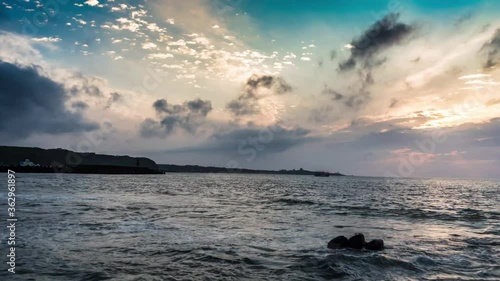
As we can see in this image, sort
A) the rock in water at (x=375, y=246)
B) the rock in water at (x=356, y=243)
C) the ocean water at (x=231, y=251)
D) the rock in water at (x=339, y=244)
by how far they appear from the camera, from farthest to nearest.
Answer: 1. the rock in water at (x=356, y=243)
2. the rock in water at (x=339, y=244)
3. the rock in water at (x=375, y=246)
4. the ocean water at (x=231, y=251)

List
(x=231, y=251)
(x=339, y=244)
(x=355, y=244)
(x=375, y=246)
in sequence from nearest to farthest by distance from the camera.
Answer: (x=231, y=251)
(x=375, y=246)
(x=339, y=244)
(x=355, y=244)

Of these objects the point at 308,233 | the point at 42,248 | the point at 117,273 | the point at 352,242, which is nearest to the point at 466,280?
the point at 352,242

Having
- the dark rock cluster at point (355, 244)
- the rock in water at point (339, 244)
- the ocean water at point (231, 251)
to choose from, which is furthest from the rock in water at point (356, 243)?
the ocean water at point (231, 251)

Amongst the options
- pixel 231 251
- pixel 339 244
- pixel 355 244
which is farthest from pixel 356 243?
pixel 231 251

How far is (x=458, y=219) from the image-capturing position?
40.5m

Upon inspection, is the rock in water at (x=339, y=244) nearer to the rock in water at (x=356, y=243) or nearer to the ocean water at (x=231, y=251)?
the rock in water at (x=356, y=243)

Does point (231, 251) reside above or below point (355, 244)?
below

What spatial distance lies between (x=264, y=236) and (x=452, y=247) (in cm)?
1315

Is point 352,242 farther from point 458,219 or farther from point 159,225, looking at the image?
point 458,219

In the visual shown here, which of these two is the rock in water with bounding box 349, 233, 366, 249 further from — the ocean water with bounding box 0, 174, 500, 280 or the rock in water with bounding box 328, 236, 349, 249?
the ocean water with bounding box 0, 174, 500, 280

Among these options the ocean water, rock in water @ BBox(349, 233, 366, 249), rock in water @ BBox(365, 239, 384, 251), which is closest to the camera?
the ocean water

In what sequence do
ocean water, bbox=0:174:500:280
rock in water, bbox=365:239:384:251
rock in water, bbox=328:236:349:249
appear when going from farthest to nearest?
1. rock in water, bbox=328:236:349:249
2. rock in water, bbox=365:239:384:251
3. ocean water, bbox=0:174:500:280

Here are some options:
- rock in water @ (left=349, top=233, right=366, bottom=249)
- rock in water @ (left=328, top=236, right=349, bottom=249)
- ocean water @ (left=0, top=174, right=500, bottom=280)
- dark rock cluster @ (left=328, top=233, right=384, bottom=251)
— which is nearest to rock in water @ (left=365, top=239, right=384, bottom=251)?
dark rock cluster @ (left=328, top=233, right=384, bottom=251)

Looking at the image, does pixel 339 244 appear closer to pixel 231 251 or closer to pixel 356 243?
pixel 356 243
